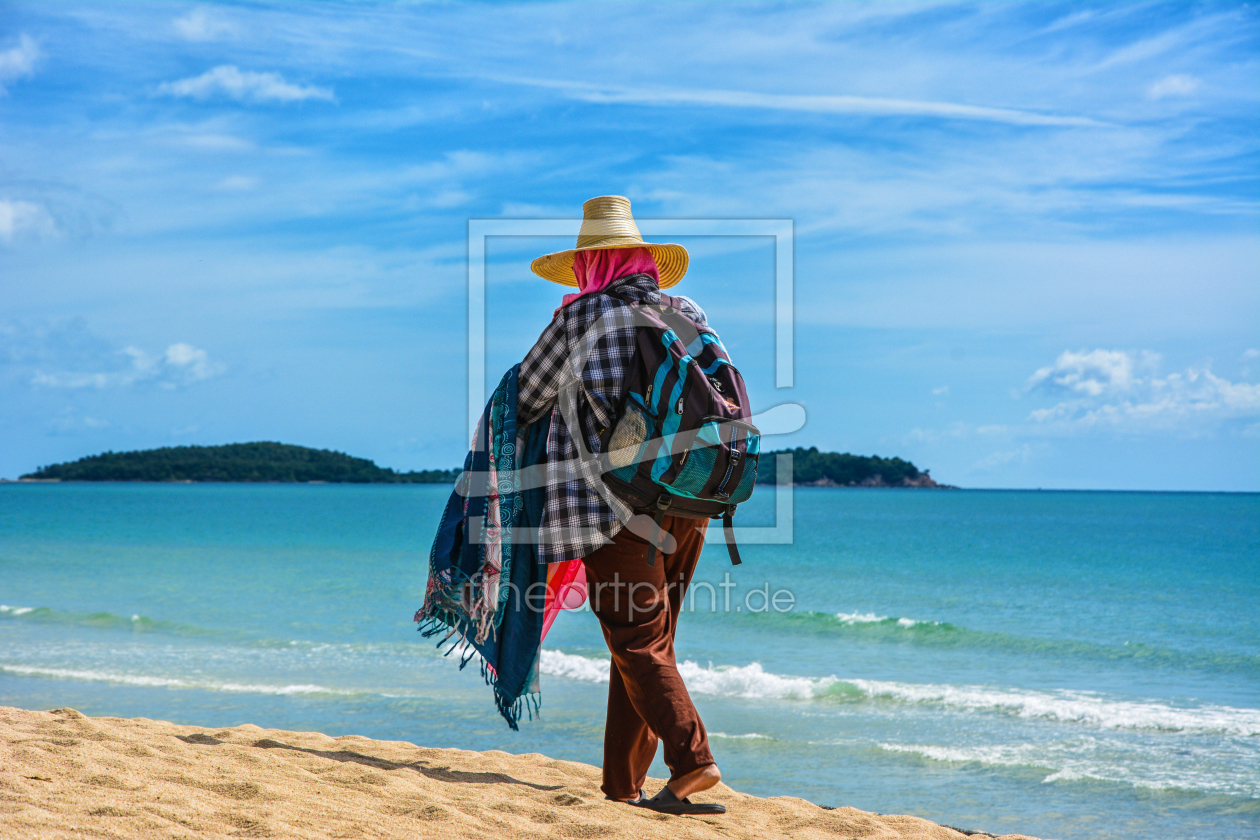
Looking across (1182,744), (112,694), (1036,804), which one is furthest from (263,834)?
(1182,744)

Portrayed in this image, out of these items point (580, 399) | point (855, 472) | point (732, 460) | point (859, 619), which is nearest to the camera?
point (732, 460)

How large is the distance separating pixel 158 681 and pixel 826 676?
5.90 meters

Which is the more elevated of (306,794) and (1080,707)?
(306,794)

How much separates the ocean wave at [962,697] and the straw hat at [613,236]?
5069 mm

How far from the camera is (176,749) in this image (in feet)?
11.7

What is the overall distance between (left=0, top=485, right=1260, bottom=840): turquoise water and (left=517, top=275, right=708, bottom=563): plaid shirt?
2834 millimetres

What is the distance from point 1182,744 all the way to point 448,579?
5919mm

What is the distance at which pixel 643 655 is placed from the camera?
299 cm

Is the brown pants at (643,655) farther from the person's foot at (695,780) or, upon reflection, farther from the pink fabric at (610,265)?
the pink fabric at (610,265)

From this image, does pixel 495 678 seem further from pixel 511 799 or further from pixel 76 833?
pixel 76 833

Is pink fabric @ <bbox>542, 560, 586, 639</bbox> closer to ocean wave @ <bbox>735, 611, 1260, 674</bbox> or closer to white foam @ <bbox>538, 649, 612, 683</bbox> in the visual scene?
white foam @ <bbox>538, 649, 612, 683</bbox>

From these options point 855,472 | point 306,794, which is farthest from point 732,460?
point 855,472

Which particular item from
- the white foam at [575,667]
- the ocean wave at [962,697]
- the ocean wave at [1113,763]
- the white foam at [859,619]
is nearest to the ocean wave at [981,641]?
the white foam at [859,619]

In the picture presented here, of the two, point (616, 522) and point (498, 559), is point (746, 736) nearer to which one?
point (498, 559)
